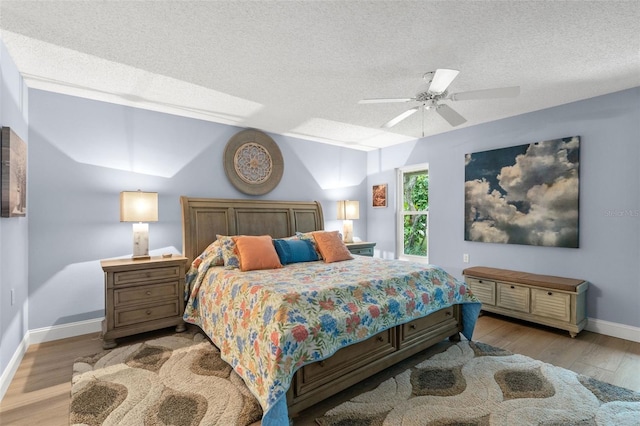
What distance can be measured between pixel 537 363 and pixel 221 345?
2683 mm

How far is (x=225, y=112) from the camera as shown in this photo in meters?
3.79

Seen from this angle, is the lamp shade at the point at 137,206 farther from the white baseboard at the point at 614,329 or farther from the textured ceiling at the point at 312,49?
the white baseboard at the point at 614,329

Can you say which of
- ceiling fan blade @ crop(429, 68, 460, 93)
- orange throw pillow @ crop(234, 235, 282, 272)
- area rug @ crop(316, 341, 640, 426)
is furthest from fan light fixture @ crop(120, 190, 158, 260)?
ceiling fan blade @ crop(429, 68, 460, 93)

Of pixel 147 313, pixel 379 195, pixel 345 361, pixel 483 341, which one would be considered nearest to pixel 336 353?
pixel 345 361

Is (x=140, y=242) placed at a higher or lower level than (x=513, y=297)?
higher

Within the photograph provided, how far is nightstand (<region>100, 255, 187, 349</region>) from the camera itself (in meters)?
2.90

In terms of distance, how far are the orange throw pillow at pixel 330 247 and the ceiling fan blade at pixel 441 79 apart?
79.4 inches

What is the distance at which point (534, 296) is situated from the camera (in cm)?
339

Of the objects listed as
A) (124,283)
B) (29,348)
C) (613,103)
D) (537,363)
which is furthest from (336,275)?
(613,103)

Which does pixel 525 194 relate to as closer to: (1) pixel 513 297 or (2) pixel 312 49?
(1) pixel 513 297

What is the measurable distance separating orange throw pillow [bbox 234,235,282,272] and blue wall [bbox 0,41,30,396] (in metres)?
1.79

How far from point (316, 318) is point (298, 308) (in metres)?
0.14

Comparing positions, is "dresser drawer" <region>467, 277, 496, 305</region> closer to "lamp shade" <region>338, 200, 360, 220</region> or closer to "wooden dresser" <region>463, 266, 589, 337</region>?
"wooden dresser" <region>463, 266, 589, 337</region>

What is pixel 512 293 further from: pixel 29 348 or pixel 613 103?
pixel 29 348
